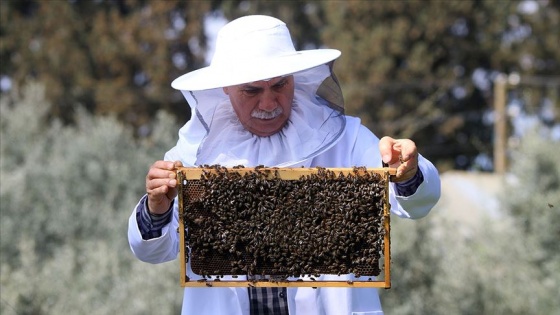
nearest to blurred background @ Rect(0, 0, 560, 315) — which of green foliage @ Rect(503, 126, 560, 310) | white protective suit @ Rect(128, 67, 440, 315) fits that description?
green foliage @ Rect(503, 126, 560, 310)

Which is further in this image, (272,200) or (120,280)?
(120,280)

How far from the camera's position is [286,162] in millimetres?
3738

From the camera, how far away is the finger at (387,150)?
137 inches

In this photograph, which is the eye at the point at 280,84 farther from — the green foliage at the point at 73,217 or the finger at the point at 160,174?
the green foliage at the point at 73,217

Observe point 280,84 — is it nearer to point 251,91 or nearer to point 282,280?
point 251,91

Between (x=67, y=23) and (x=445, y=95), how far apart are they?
1224 cm

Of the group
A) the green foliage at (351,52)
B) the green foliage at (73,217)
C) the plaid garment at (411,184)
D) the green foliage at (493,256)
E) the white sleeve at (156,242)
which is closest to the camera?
the plaid garment at (411,184)

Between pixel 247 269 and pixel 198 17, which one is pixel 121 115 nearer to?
pixel 198 17

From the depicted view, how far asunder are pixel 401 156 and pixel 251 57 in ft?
2.18

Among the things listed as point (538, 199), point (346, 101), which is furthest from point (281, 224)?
point (346, 101)

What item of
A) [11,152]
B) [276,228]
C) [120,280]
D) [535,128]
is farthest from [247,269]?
[11,152]

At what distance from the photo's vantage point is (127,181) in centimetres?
995

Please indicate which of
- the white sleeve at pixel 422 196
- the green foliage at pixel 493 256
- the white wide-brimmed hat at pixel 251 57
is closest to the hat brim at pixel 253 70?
the white wide-brimmed hat at pixel 251 57

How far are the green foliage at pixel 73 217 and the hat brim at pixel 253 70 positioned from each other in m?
2.90
